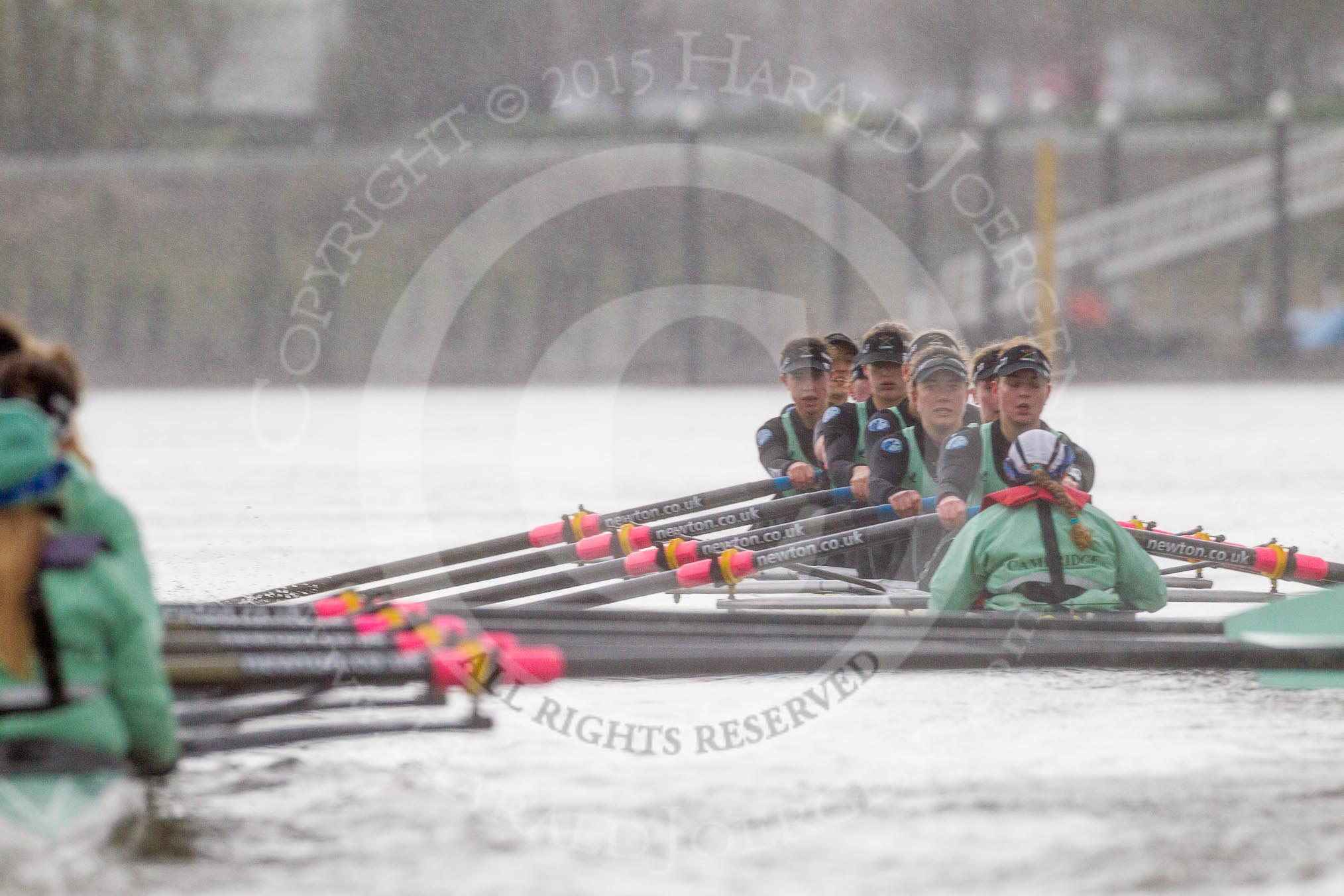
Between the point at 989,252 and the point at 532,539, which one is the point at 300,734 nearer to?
the point at 532,539

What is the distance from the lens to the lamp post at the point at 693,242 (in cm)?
3681

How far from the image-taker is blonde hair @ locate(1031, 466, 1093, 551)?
284 inches

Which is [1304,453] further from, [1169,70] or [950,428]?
[1169,70]

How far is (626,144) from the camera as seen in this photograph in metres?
49.5

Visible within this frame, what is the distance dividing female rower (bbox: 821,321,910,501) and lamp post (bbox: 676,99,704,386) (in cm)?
2584

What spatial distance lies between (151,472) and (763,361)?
2346cm

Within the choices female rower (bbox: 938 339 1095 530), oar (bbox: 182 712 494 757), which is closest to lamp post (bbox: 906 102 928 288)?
female rower (bbox: 938 339 1095 530)

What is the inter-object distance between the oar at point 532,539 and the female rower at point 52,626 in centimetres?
346

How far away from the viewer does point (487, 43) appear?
54.0 m

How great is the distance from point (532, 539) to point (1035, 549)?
10.3 ft

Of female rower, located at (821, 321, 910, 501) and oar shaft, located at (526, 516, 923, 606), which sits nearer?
oar shaft, located at (526, 516, 923, 606)

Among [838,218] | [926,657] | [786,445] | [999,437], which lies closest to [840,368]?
[786,445]

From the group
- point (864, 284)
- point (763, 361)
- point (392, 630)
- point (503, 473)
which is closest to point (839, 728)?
point (392, 630)

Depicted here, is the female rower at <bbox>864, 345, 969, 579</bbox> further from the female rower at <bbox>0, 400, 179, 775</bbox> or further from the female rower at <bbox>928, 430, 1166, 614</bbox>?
the female rower at <bbox>0, 400, 179, 775</bbox>
